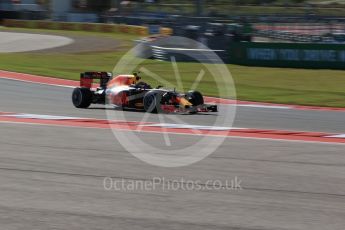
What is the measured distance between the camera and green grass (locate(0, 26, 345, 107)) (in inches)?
769

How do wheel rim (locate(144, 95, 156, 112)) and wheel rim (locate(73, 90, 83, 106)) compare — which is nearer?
wheel rim (locate(144, 95, 156, 112))

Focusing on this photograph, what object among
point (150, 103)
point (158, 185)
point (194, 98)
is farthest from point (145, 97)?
point (158, 185)

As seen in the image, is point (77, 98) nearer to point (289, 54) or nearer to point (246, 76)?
point (246, 76)

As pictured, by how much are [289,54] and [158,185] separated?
19589 mm

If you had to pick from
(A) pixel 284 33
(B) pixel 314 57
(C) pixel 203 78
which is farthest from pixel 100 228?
(A) pixel 284 33

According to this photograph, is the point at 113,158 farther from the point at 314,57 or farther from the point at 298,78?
the point at 314,57

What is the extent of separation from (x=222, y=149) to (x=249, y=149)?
0.37m

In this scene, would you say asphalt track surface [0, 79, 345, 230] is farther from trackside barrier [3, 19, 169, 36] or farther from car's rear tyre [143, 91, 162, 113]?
trackside barrier [3, 19, 169, 36]

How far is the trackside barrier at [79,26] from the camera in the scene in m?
45.9

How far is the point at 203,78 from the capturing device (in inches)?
930

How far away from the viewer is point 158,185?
24.5ft

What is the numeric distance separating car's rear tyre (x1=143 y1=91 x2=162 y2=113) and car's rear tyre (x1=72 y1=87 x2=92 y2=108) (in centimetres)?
156

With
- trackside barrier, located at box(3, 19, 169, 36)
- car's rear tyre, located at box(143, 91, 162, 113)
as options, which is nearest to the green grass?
car's rear tyre, located at box(143, 91, 162, 113)

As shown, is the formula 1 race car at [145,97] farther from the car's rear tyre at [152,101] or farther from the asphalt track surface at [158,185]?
the asphalt track surface at [158,185]
